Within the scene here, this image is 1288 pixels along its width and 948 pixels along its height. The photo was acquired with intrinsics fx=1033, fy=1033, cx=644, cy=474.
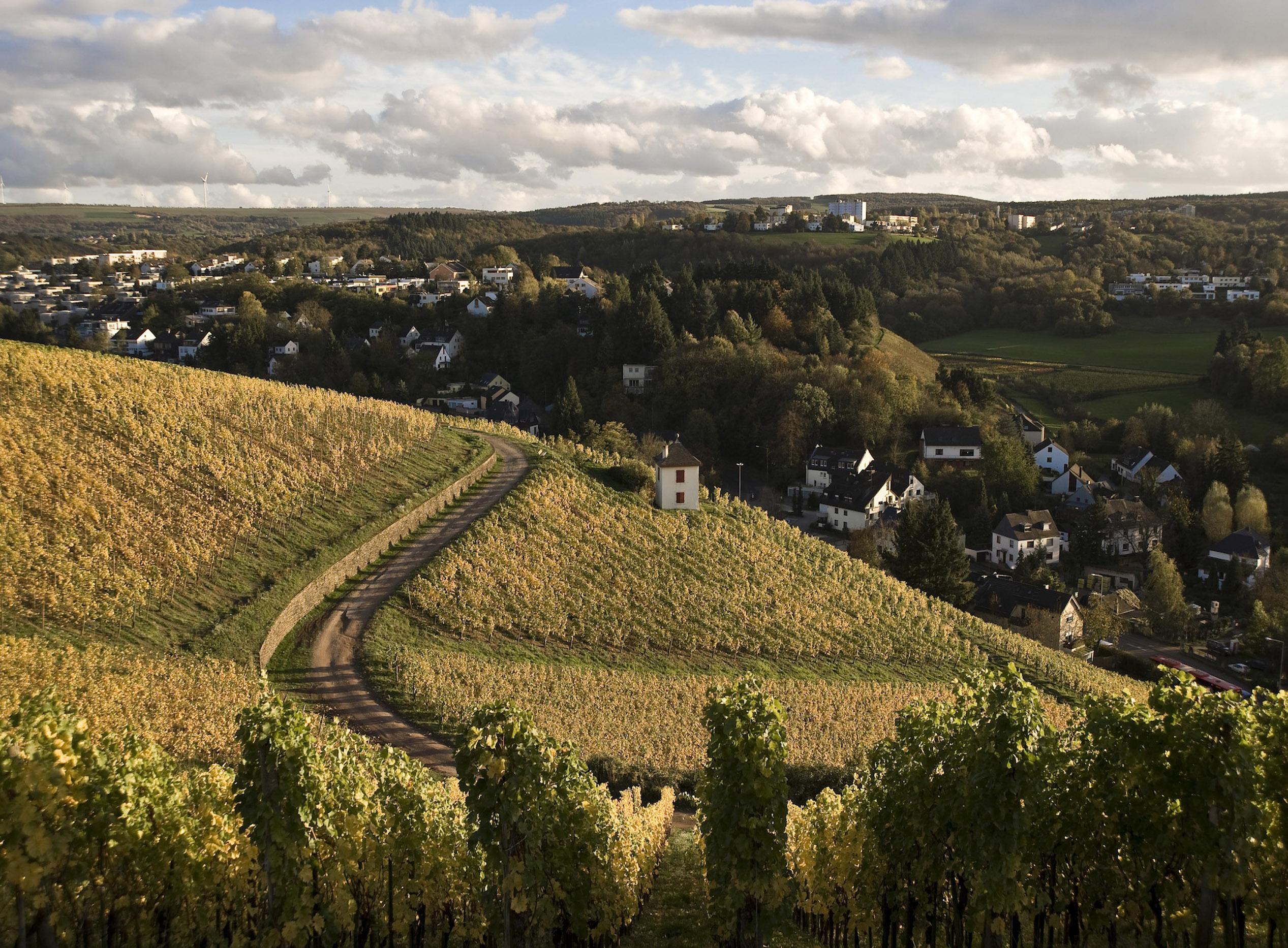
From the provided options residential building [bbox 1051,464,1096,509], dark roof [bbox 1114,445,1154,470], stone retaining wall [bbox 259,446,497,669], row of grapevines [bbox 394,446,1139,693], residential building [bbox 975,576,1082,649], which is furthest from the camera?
dark roof [bbox 1114,445,1154,470]

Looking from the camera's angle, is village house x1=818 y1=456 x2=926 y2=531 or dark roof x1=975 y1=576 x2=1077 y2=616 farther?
village house x1=818 y1=456 x2=926 y2=531

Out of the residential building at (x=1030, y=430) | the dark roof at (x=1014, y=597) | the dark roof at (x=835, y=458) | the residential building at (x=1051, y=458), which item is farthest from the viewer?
the residential building at (x=1030, y=430)

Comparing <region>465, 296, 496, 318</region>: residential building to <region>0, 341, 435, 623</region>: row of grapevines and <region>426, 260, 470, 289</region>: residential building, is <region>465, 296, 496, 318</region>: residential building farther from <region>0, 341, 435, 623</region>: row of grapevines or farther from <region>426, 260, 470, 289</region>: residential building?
<region>0, 341, 435, 623</region>: row of grapevines

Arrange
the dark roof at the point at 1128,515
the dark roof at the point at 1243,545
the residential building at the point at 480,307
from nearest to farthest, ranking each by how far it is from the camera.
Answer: the dark roof at the point at 1243,545, the dark roof at the point at 1128,515, the residential building at the point at 480,307

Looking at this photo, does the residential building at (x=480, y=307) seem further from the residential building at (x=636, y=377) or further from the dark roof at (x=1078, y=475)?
the dark roof at (x=1078, y=475)

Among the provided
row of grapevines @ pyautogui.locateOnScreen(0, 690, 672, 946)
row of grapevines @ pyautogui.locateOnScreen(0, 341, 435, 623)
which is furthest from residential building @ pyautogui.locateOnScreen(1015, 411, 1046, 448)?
row of grapevines @ pyautogui.locateOnScreen(0, 690, 672, 946)

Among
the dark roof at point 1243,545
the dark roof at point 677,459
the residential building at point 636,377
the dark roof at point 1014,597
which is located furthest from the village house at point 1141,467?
the dark roof at point 677,459

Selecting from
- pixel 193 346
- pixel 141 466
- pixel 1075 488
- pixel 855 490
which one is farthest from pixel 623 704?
pixel 193 346
